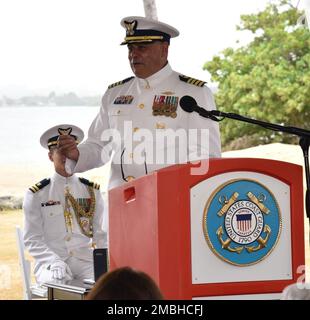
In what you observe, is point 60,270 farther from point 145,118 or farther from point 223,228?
point 223,228

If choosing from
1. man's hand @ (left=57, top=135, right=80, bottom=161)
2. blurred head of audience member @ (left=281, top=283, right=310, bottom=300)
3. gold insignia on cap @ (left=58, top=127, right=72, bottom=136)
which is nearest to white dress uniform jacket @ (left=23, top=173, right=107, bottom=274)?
gold insignia on cap @ (left=58, top=127, right=72, bottom=136)

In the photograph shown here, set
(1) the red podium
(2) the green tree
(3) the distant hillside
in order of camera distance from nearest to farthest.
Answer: (1) the red podium < (3) the distant hillside < (2) the green tree

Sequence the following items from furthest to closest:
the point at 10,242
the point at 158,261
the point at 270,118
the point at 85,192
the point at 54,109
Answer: the point at 270,118 < the point at 10,242 < the point at 54,109 < the point at 85,192 < the point at 158,261

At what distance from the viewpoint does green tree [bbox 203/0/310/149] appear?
9961 millimetres

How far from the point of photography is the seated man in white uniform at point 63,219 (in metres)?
5.26

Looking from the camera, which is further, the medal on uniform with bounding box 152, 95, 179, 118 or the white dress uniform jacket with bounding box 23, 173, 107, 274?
the white dress uniform jacket with bounding box 23, 173, 107, 274

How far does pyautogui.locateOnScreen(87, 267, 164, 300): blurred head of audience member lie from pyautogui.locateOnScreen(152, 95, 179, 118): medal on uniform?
1784mm

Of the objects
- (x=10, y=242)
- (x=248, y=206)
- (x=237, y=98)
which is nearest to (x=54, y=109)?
(x=10, y=242)

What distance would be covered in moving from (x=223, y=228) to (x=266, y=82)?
809 centimetres

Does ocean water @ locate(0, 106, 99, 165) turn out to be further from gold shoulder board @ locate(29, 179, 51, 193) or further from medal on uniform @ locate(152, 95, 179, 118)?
medal on uniform @ locate(152, 95, 179, 118)

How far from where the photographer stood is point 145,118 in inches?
141

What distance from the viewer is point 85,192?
5.50 meters
